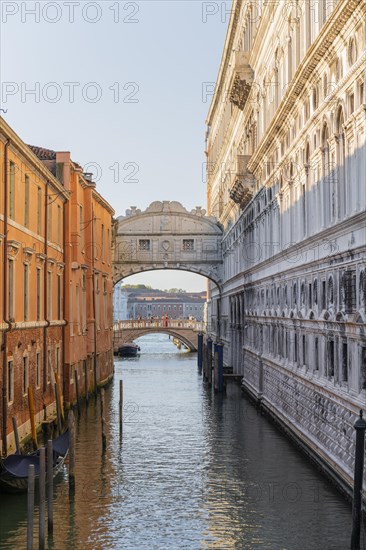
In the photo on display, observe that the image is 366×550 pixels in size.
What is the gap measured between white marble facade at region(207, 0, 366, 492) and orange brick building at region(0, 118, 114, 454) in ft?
17.4

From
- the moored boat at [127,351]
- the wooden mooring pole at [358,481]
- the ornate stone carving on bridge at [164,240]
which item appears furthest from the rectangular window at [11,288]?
the moored boat at [127,351]

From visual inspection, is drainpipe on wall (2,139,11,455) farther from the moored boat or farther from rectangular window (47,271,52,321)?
the moored boat

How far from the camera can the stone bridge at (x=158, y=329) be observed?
61312mm

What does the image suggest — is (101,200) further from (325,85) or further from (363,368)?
(363,368)

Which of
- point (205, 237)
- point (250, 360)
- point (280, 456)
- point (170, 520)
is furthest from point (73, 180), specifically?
point (205, 237)

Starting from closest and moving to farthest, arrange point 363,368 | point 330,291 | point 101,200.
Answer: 1. point 363,368
2. point 330,291
3. point 101,200

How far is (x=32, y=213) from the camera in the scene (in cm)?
1939

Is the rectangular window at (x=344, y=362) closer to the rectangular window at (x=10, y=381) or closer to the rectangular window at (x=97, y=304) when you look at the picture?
the rectangular window at (x=10, y=381)

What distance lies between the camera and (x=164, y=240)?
4388cm

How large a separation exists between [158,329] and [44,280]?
1607 inches

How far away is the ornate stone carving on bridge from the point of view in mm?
43844

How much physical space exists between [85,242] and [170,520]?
1689cm

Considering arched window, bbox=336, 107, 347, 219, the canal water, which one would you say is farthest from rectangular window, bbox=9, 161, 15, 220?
arched window, bbox=336, 107, 347, 219

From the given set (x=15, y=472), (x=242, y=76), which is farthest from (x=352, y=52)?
(x=242, y=76)
